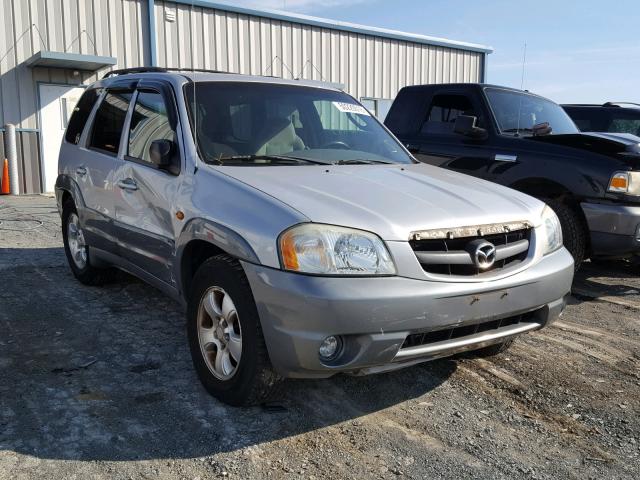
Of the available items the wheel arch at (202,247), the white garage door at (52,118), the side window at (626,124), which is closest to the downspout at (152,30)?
the white garage door at (52,118)

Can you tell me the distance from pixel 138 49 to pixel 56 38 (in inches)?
70.5

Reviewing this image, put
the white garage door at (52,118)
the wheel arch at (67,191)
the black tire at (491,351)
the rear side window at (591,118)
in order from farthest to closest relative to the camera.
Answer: the white garage door at (52,118) < the rear side window at (591,118) < the wheel arch at (67,191) < the black tire at (491,351)

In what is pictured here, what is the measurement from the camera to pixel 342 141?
424 centimetres

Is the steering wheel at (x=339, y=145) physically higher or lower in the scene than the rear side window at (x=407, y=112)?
lower

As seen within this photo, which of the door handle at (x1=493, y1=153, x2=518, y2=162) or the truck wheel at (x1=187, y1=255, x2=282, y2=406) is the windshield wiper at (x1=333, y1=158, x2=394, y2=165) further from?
the door handle at (x1=493, y1=153, x2=518, y2=162)

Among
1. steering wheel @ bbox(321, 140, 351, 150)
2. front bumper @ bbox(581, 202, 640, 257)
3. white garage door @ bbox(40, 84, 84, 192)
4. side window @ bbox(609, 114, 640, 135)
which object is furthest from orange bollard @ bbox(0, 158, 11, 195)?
front bumper @ bbox(581, 202, 640, 257)

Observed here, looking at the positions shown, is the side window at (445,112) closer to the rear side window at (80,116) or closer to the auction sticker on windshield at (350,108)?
the auction sticker on windshield at (350,108)

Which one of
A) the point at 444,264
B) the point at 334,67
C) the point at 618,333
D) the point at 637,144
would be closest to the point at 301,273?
the point at 444,264

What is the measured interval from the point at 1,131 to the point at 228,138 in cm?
1125

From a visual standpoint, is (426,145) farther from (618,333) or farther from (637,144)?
(618,333)

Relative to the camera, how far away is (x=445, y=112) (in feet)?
21.4

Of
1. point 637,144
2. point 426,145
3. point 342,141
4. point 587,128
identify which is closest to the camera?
point 342,141

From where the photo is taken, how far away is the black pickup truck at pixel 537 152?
16.6 ft

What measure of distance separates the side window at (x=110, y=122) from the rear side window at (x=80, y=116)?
283mm
